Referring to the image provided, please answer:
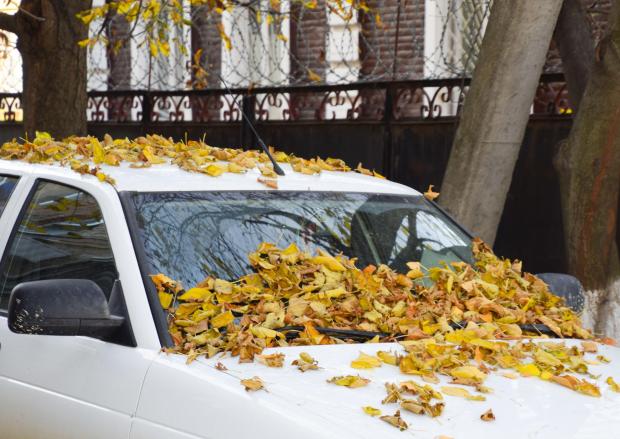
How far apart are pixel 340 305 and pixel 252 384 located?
0.81m

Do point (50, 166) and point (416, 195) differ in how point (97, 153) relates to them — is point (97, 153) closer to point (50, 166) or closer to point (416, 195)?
point (50, 166)

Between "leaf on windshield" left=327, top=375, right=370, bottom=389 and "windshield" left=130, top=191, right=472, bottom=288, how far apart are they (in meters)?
0.80

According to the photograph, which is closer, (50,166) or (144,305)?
(144,305)

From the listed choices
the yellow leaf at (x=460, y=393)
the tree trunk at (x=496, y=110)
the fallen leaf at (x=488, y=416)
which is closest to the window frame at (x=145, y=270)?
the yellow leaf at (x=460, y=393)

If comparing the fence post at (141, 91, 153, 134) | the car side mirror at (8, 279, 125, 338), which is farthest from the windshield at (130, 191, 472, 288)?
the fence post at (141, 91, 153, 134)

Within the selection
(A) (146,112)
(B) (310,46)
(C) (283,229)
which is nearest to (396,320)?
(C) (283,229)

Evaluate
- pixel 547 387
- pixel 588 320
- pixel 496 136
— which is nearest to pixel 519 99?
pixel 496 136

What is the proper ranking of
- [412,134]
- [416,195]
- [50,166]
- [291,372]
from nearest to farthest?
[291,372], [50,166], [416,195], [412,134]

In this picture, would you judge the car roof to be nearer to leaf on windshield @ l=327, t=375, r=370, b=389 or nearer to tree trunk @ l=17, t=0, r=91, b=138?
leaf on windshield @ l=327, t=375, r=370, b=389

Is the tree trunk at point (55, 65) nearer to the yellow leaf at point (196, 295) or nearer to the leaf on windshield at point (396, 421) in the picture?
the yellow leaf at point (196, 295)

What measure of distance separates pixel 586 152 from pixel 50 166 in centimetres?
334

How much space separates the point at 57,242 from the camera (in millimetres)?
4395

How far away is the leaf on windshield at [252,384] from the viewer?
326 centimetres

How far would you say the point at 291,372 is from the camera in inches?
135
